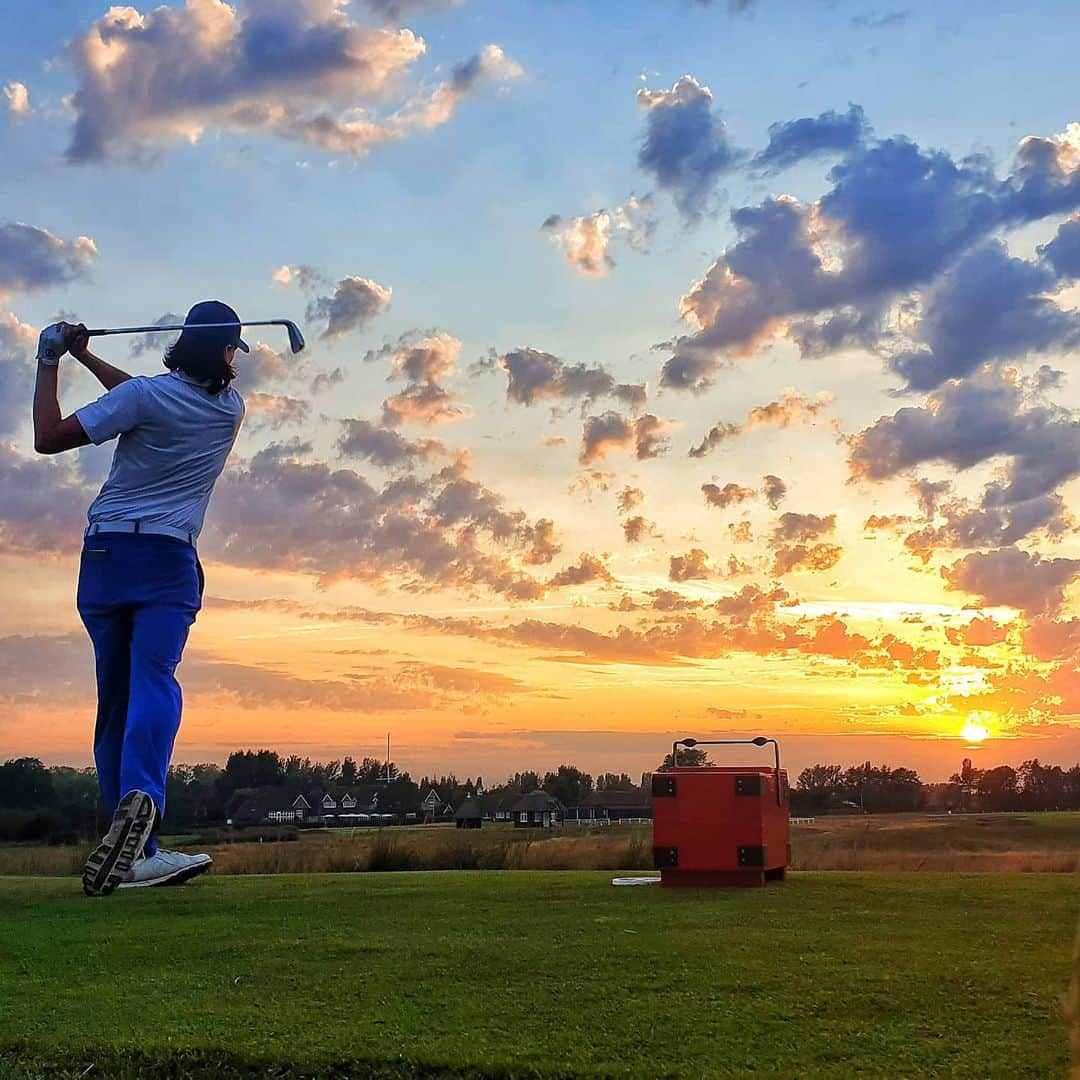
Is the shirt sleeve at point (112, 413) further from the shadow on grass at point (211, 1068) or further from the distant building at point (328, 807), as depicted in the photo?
the distant building at point (328, 807)

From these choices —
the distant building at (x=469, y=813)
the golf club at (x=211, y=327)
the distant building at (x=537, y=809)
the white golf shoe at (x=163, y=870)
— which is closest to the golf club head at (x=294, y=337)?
the golf club at (x=211, y=327)

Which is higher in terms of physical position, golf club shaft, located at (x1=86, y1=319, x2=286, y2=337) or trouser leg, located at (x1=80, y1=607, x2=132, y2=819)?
golf club shaft, located at (x1=86, y1=319, x2=286, y2=337)

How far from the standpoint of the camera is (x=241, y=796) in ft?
195

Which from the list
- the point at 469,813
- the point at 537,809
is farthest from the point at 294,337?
the point at 469,813

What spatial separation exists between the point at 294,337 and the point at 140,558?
1446 millimetres

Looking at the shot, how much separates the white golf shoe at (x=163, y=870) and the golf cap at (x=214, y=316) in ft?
8.96

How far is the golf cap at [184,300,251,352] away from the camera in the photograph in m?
6.64

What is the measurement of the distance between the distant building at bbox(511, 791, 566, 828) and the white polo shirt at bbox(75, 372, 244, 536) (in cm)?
6438

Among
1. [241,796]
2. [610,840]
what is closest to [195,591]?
[610,840]

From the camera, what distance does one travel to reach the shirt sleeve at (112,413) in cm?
615

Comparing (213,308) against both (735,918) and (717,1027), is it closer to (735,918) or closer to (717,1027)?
(735,918)

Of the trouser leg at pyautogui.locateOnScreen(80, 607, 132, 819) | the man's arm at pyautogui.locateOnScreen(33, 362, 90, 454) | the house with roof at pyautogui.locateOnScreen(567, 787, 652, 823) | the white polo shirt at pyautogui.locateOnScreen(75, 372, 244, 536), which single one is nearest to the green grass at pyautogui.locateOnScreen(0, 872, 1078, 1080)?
the trouser leg at pyautogui.locateOnScreen(80, 607, 132, 819)

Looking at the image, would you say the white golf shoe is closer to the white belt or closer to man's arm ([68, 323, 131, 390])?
the white belt

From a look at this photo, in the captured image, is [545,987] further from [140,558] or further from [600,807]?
[600,807]
